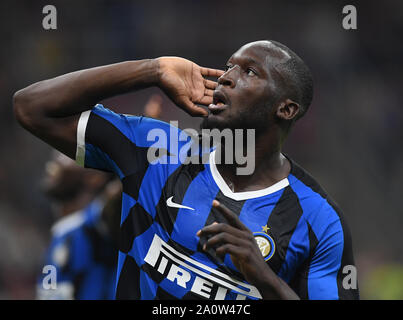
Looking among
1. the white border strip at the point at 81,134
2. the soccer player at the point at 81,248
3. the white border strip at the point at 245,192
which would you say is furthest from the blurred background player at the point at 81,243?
the white border strip at the point at 245,192

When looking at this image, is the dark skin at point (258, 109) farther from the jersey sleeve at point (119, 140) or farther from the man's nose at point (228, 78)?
the jersey sleeve at point (119, 140)

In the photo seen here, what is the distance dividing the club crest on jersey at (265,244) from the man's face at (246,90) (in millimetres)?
593

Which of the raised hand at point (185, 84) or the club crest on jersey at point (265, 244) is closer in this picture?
the club crest on jersey at point (265, 244)

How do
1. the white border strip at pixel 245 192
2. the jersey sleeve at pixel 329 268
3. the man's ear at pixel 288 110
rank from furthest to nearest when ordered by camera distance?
the man's ear at pixel 288 110 → the white border strip at pixel 245 192 → the jersey sleeve at pixel 329 268

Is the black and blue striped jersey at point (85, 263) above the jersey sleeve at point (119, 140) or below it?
below

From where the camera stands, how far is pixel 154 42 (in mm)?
11805

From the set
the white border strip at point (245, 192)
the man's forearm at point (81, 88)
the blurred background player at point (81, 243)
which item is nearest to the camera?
the man's forearm at point (81, 88)

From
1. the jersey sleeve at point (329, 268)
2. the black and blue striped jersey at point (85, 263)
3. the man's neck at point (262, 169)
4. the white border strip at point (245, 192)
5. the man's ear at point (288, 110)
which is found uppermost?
the man's ear at point (288, 110)

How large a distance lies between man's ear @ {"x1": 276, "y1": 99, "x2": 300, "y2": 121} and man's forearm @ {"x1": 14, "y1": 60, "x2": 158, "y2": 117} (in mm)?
740

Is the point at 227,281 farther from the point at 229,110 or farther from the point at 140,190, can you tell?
→ the point at 229,110

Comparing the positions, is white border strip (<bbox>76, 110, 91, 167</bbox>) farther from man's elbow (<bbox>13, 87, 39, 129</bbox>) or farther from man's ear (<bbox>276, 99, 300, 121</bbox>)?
man's ear (<bbox>276, 99, 300, 121</bbox>)

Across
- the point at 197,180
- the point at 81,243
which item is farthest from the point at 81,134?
the point at 81,243

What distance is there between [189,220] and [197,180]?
266mm

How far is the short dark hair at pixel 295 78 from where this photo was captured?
3.27 m
